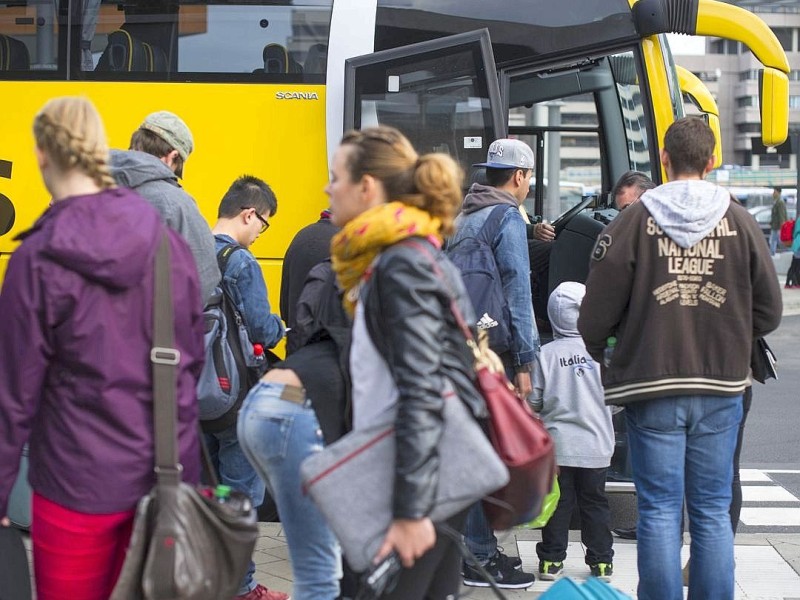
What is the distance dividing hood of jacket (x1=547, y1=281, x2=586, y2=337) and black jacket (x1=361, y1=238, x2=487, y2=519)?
267 centimetres

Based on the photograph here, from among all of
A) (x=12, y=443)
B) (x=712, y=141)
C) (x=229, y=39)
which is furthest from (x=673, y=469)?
(x=229, y=39)

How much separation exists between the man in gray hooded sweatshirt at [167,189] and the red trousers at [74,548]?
1.44 metres

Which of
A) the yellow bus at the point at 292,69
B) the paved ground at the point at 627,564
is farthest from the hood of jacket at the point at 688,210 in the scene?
the yellow bus at the point at 292,69

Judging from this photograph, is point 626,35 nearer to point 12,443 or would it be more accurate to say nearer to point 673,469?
point 673,469

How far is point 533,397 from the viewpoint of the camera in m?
5.64

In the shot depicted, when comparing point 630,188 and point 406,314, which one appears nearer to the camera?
point 406,314

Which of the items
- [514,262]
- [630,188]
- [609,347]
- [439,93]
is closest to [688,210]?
[609,347]

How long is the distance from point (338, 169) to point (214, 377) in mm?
1792

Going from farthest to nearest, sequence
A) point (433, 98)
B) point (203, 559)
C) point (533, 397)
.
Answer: point (433, 98)
point (533, 397)
point (203, 559)

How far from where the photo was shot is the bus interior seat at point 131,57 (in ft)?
23.3

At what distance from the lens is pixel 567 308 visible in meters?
5.60

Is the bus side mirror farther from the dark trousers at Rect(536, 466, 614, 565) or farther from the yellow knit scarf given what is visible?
the yellow knit scarf

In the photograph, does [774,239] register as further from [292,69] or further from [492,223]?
[492,223]

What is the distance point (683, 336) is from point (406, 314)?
166 cm
